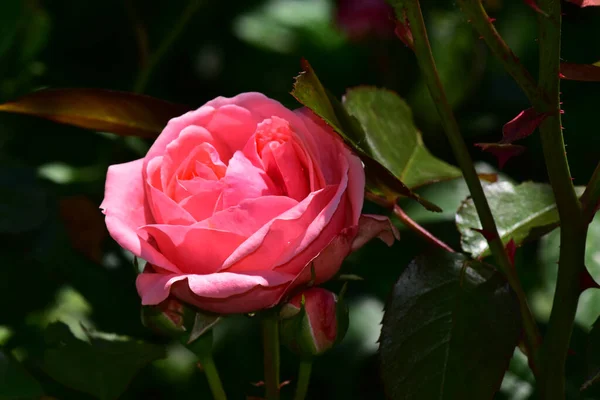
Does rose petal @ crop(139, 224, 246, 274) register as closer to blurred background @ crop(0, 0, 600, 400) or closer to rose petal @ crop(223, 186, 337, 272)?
rose petal @ crop(223, 186, 337, 272)

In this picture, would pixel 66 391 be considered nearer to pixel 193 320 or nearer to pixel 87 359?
pixel 87 359

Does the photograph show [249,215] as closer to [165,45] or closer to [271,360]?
[271,360]

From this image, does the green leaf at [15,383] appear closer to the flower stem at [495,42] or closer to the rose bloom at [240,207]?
the rose bloom at [240,207]

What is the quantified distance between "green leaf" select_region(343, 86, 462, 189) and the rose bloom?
0.42 feet

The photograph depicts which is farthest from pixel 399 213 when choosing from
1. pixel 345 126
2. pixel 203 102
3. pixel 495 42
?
pixel 203 102

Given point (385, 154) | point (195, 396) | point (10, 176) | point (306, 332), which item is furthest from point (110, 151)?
point (306, 332)

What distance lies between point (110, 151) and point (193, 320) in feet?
1.64

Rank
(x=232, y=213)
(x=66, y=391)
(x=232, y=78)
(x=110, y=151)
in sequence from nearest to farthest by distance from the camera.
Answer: (x=232, y=213)
(x=66, y=391)
(x=110, y=151)
(x=232, y=78)

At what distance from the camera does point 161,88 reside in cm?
122

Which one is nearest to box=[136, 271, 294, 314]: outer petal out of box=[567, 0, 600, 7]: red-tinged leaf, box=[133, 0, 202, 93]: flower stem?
box=[567, 0, 600, 7]: red-tinged leaf

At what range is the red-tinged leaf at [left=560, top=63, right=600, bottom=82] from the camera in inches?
18.7

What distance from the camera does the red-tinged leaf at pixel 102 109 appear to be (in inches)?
23.9

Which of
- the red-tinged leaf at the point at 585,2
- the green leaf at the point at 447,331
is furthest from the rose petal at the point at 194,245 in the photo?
the red-tinged leaf at the point at 585,2

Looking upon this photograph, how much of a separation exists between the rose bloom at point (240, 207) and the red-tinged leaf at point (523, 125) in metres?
0.10
